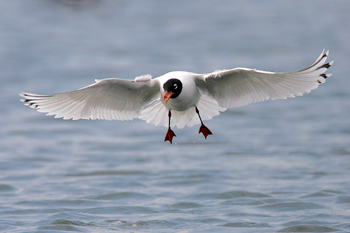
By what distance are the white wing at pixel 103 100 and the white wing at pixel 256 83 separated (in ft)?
2.66

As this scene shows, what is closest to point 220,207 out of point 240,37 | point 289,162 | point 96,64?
point 289,162

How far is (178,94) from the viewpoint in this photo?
6.95 m

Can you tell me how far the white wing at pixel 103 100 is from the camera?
7.17m

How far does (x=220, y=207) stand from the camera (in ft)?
31.2

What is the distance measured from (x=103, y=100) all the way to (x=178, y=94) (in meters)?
1.29

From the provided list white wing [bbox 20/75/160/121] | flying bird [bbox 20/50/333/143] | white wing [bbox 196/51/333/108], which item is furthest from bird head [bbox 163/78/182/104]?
white wing [bbox 196/51/333/108]

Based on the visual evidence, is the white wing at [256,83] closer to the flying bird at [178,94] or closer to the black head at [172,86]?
the flying bird at [178,94]

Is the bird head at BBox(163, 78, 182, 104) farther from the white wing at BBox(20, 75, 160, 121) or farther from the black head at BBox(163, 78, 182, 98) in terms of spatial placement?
the white wing at BBox(20, 75, 160, 121)

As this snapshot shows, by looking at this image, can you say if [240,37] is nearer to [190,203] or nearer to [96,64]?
[96,64]

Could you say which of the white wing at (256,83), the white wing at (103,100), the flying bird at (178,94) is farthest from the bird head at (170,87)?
the white wing at (256,83)

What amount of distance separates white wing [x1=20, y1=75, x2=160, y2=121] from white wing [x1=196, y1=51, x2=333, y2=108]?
811mm

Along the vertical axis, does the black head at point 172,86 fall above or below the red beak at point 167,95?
above

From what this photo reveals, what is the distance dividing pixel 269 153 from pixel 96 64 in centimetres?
907

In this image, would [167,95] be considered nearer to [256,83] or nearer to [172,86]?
[172,86]
